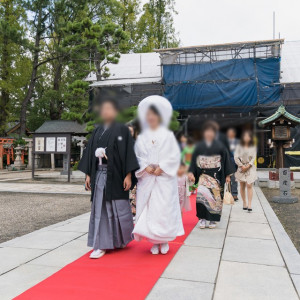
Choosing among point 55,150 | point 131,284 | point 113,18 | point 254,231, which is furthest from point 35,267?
point 113,18

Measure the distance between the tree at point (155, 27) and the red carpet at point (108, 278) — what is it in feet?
79.5

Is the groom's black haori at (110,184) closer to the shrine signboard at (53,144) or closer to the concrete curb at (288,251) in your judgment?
the concrete curb at (288,251)

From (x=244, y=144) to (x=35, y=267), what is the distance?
264 centimetres

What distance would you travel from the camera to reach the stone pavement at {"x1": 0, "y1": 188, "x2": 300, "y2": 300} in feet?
8.77

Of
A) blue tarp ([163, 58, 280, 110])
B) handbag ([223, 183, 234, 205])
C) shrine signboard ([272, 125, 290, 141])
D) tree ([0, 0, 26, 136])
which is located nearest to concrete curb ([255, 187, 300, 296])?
handbag ([223, 183, 234, 205])

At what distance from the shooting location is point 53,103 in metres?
26.4

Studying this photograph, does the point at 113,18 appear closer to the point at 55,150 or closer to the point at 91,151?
the point at 55,150

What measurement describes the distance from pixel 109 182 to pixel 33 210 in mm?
4369

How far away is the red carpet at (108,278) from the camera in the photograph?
8.52ft

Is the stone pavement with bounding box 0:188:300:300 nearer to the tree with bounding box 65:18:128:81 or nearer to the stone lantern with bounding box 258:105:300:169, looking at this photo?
the stone lantern with bounding box 258:105:300:169

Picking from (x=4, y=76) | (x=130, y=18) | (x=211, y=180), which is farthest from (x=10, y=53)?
(x=211, y=180)

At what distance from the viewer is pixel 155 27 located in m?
27.0

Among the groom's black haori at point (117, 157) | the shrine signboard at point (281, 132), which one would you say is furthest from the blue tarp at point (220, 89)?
the shrine signboard at point (281, 132)

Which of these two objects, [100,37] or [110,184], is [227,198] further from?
[100,37]
